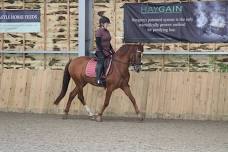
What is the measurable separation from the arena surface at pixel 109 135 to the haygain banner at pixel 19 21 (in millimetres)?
3534

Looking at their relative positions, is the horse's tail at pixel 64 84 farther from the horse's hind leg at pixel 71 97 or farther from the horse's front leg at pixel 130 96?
the horse's front leg at pixel 130 96

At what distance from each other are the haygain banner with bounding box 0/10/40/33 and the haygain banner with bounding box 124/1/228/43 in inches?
116

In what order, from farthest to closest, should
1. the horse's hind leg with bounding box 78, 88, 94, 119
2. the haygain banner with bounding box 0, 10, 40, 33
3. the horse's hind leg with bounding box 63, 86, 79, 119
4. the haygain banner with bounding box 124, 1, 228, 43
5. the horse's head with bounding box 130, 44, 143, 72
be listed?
the haygain banner with bounding box 0, 10, 40, 33
the haygain banner with bounding box 124, 1, 228, 43
the horse's hind leg with bounding box 63, 86, 79, 119
the horse's hind leg with bounding box 78, 88, 94, 119
the horse's head with bounding box 130, 44, 143, 72

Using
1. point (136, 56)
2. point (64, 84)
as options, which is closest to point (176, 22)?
point (136, 56)

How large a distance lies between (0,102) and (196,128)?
6.65 meters

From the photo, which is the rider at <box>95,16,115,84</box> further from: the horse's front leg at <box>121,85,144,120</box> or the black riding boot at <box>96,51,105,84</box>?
the horse's front leg at <box>121,85,144,120</box>

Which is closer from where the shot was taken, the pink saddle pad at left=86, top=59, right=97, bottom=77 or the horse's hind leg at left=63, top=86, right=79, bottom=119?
the pink saddle pad at left=86, top=59, right=97, bottom=77

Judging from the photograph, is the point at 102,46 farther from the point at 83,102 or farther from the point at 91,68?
the point at 83,102

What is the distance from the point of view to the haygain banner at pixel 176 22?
53.9ft

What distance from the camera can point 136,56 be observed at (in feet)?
48.8

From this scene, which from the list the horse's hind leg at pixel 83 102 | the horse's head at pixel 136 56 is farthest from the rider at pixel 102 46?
the horse's hind leg at pixel 83 102

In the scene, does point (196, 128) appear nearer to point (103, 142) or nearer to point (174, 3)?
point (103, 142)

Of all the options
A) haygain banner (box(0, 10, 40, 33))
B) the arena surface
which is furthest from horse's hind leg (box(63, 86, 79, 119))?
haygain banner (box(0, 10, 40, 33))

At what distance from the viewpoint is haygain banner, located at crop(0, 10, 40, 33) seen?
1820 centimetres
